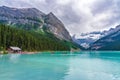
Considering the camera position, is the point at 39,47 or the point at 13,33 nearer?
the point at 13,33

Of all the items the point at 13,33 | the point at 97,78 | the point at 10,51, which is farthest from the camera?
the point at 13,33

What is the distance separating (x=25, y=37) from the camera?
6718 inches

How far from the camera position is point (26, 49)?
6398 inches

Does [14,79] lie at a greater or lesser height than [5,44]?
lesser

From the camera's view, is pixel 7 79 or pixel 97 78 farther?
pixel 97 78

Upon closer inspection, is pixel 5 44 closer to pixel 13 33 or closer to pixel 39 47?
pixel 13 33

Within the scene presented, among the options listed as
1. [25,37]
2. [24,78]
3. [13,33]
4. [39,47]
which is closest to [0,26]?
[13,33]

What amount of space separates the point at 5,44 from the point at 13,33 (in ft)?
56.6

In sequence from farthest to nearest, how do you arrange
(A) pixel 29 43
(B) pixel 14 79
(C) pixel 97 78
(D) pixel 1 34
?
(A) pixel 29 43 → (D) pixel 1 34 → (C) pixel 97 78 → (B) pixel 14 79

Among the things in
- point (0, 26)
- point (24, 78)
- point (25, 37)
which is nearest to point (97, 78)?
point (24, 78)

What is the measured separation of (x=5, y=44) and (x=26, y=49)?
22.9m

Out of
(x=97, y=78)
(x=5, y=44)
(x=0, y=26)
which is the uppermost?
(x=0, y=26)

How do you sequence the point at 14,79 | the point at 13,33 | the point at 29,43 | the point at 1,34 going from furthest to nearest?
1. the point at 29,43
2. the point at 13,33
3. the point at 1,34
4. the point at 14,79

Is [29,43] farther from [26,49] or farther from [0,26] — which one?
[0,26]
